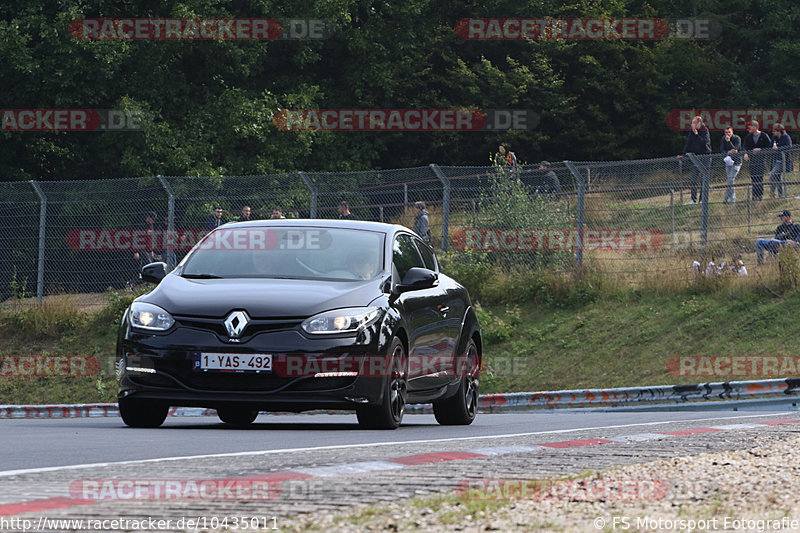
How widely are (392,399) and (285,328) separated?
108 cm

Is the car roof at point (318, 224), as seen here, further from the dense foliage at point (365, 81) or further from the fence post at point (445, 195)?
the dense foliage at point (365, 81)

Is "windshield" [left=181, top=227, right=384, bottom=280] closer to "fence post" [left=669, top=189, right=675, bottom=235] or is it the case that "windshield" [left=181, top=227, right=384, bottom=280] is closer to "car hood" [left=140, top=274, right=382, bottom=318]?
"car hood" [left=140, top=274, right=382, bottom=318]

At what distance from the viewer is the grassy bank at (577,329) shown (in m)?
20.6

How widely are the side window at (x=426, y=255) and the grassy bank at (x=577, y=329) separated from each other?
303 inches

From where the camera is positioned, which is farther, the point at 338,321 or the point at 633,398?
the point at 633,398

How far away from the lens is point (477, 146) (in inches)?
2018

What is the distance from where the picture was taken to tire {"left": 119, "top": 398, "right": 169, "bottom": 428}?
11.0m

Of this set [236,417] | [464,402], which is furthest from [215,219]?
[464,402]

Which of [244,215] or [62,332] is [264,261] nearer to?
[244,215]

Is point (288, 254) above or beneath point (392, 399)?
above

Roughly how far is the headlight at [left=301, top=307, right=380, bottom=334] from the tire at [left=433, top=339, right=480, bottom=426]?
2.18 m

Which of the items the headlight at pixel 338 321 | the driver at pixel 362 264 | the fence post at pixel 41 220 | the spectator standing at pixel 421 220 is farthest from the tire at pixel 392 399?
the fence post at pixel 41 220

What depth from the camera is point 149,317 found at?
34.4 ft

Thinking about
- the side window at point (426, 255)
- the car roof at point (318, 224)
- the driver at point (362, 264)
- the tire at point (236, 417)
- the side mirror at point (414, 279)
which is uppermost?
the car roof at point (318, 224)
